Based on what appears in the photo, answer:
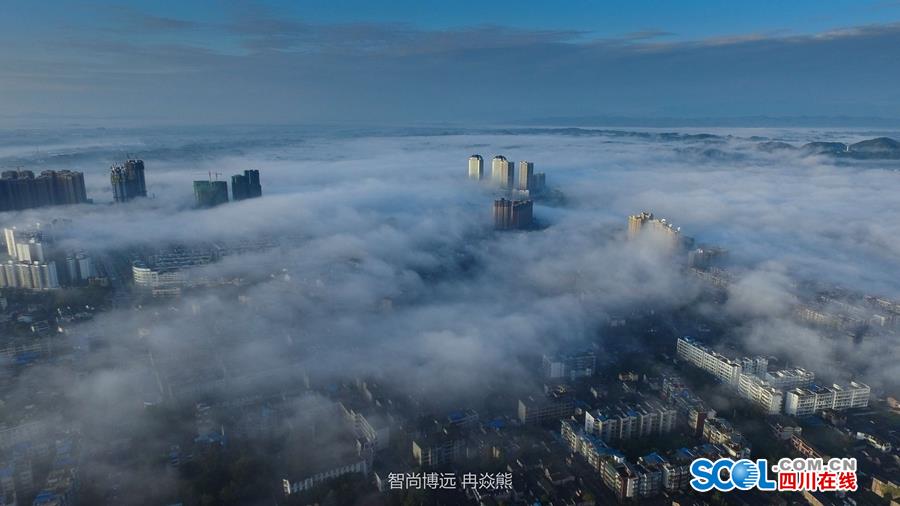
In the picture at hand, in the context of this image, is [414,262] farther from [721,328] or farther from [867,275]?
[867,275]

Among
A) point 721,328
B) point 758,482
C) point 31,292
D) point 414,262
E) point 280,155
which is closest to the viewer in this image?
point 758,482

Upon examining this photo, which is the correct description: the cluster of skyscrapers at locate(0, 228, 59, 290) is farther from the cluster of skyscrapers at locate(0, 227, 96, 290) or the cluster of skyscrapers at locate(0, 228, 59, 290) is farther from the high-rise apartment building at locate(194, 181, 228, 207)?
A: the high-rise apartment building at locate(194, 181, 228, 207)

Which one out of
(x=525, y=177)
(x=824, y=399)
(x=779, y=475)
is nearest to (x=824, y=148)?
(x=525, y=177)

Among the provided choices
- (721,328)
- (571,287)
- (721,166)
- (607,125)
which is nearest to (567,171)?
(721,166)

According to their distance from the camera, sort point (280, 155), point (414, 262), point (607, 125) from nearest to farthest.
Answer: point (414, 262), point (280, 155), point (607, 125)

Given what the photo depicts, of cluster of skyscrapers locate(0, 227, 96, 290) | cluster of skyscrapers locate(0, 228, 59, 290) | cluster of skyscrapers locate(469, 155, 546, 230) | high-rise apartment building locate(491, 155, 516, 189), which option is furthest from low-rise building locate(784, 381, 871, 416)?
high-rise apartment building locate(491, 155, 516, 189)

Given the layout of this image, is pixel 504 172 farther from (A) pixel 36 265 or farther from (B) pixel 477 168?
(A) pixel 36 265

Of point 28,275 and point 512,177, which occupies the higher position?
point 512,177
